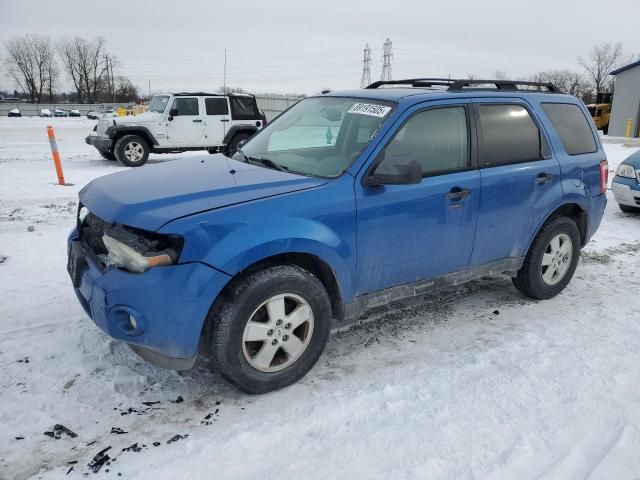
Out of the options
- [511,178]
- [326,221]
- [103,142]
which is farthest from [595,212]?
[103,142]

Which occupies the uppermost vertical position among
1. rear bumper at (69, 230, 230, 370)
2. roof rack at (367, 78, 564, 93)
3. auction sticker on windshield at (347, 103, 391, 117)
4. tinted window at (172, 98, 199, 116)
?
tinted window at (172, 98, 199, 116)

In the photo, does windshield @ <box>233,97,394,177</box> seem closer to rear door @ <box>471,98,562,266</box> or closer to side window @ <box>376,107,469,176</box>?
side window @ <box>376,107,469,176</box>

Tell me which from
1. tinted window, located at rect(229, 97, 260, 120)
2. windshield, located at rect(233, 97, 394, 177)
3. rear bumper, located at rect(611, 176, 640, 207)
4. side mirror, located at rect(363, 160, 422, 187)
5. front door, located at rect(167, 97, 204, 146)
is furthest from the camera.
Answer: tinted window, located at rect(229, 97, 260, 120)

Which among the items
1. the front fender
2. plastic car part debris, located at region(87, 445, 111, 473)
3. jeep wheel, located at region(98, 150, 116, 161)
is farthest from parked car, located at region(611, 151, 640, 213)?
jeep wheel, located at region(98, 150, 116, 161)

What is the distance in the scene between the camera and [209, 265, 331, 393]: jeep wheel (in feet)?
9.09

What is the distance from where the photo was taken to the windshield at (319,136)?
3.38 m

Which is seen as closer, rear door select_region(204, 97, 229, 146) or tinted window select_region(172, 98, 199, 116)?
tinted window select_region(172, 98, 199, 116)

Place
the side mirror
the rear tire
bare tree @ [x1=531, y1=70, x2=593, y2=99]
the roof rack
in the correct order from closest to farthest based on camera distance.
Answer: the side mirror → the roof rack → the rear tire → bare tree @ [x1=531, y1=70, x2=593, y2=99]

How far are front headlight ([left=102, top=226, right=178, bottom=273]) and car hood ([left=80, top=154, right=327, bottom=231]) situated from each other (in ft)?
0.30

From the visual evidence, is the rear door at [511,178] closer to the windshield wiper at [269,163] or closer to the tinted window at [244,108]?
the windshield wiper at [269,163]

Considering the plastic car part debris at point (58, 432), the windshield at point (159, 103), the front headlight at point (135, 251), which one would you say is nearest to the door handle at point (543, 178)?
the front headlight at point (135, 251)

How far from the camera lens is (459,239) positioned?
3672 millimetres

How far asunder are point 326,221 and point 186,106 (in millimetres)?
11554

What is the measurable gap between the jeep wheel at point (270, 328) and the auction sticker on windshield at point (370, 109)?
50.2 inches
